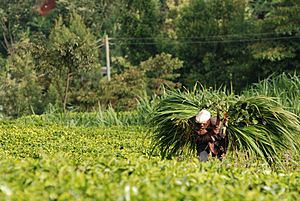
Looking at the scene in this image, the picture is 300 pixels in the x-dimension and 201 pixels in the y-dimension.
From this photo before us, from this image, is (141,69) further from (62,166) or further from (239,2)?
(62,166)

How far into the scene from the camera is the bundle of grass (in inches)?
190

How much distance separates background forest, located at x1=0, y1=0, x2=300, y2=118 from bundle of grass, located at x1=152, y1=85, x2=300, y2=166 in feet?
32.2

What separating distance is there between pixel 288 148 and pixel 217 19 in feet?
57.3

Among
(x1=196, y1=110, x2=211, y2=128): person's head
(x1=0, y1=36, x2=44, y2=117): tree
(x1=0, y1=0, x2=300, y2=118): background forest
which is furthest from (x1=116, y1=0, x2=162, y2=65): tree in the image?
(x1=196, y1=110, x2=211, y2=128): person's head

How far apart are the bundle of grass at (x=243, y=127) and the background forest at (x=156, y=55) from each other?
9.81 m

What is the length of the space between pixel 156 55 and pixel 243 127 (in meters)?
16.3

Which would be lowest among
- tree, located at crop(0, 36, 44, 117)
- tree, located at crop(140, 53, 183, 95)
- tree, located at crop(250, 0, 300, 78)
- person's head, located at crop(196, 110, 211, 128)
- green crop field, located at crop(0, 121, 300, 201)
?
tree, located at crop(0, 36, 44, 117)

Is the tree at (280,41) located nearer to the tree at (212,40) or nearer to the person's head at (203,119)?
the tree at (212,40)

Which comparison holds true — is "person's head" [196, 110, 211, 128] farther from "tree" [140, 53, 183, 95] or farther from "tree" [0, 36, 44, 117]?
"tree" [0, 36, 44, 117]

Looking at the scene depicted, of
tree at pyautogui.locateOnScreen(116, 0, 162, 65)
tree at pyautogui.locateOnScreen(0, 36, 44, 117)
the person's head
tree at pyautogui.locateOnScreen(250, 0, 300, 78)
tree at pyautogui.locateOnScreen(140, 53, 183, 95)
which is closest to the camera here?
the person's head

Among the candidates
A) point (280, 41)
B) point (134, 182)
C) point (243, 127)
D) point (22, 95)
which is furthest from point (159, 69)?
point (134, 182)

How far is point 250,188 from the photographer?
9.22ft

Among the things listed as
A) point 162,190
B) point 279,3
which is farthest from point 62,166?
point 279,3

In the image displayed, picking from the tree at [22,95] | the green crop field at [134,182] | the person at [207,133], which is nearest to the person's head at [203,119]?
the person at [207,133]
